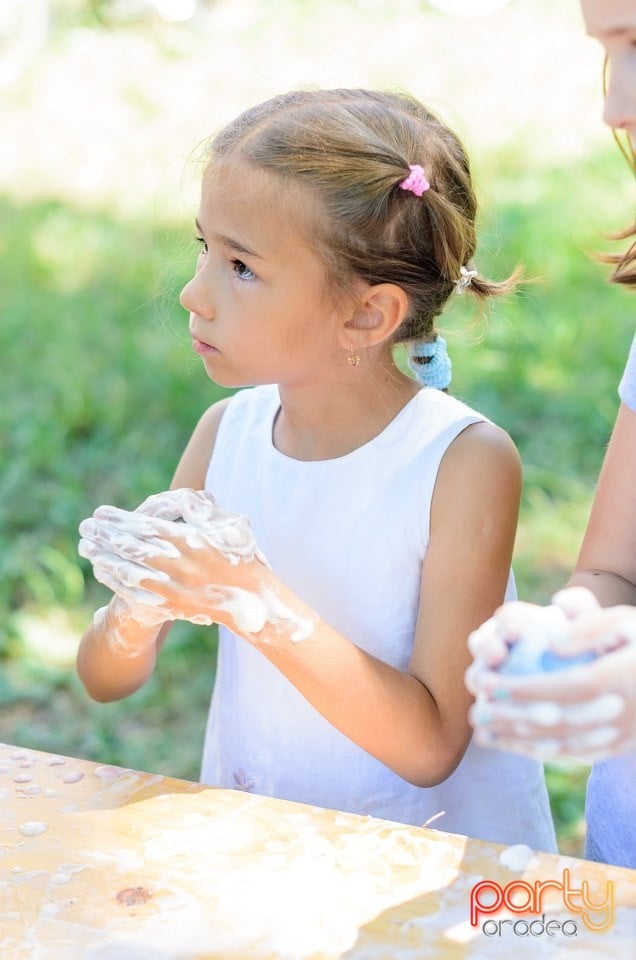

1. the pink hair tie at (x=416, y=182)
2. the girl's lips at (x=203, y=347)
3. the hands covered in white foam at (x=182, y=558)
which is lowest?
the hands covered in white foam at (x=182, y=558)

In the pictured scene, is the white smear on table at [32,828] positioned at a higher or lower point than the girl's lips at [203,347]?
lower

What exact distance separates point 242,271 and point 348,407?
0.83 feet

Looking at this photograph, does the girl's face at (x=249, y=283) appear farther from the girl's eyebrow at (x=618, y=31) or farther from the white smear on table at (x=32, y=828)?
the white smear on table at (x=32, y=828)

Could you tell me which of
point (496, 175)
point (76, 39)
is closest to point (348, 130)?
point (496, 175)

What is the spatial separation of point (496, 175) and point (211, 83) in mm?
1711

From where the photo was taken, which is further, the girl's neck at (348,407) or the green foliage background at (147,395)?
the green foliage background at (147,395)

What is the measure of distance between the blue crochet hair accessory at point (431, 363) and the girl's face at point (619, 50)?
540 millimetres

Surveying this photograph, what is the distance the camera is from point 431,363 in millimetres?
1687

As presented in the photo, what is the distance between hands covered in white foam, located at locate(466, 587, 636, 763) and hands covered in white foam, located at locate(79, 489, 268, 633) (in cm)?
42

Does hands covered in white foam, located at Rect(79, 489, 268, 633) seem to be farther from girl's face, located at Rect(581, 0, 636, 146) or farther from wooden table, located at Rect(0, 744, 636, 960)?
girl's face, located at Rect(581, 0, 636, 146)

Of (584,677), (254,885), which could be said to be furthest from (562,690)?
(254,885)

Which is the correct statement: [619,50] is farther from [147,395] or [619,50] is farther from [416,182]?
[147,395]

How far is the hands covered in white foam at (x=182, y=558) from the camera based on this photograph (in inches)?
50.2

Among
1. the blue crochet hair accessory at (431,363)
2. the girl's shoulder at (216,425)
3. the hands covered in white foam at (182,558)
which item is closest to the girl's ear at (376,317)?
the blue crochet hair accessory at (431,363)
